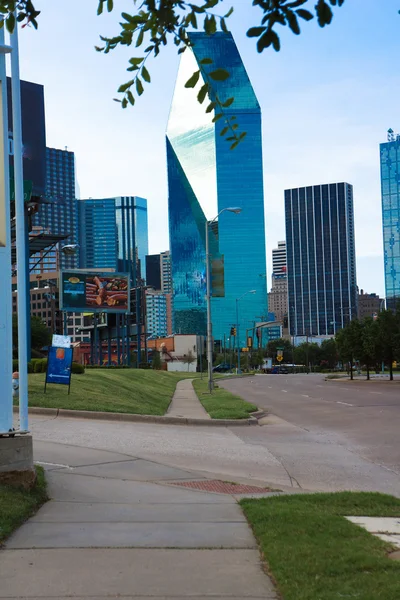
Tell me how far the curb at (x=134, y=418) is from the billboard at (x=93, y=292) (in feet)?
172

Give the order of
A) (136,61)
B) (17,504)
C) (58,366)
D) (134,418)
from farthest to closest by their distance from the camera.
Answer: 1. (58,366)
2. (134,418)
3. (17,504)
4. (136,61)

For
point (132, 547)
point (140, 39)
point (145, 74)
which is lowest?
point (132, 547)

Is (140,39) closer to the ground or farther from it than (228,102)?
farther from it

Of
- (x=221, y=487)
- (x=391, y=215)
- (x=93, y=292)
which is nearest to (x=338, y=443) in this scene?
(x=221, y=487)

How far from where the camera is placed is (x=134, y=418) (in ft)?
64.1

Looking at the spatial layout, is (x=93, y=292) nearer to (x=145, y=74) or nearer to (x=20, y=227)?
(x=20, y=227)

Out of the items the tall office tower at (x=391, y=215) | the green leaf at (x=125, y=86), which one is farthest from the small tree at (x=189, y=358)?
the green leaf at (x=125, y=86)

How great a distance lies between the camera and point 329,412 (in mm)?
24922

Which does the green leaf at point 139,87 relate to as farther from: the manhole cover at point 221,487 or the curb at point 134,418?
the curb at point 134,418

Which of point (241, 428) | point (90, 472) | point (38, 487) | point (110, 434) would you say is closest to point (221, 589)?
point (38, 487)

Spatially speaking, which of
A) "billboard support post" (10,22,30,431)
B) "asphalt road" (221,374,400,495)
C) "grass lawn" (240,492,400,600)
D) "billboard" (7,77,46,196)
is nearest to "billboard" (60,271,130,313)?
"billboard" (7,77,46,196)

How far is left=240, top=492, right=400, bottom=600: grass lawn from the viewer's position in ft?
15.9

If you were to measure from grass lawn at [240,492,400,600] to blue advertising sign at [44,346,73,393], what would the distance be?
13.1 meters

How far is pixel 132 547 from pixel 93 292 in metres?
68.1
